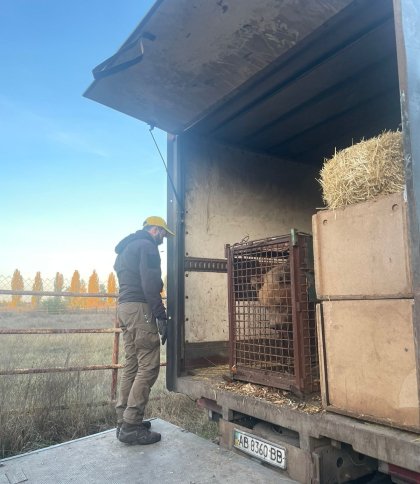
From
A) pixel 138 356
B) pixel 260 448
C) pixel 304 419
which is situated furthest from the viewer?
pixel 138 356

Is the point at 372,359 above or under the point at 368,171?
under

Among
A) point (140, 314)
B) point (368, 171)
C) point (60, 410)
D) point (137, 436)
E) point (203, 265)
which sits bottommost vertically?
point (60, 410)

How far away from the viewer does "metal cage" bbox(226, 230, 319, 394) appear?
288 centimetres

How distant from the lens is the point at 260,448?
276 centimetres

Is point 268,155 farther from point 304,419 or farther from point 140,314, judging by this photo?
point 304,419

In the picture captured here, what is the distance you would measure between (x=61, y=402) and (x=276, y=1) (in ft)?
16.7

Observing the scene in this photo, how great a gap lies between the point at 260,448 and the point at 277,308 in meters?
1.02

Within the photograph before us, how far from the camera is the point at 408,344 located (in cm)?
203

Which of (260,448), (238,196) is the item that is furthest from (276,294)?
(238,196)

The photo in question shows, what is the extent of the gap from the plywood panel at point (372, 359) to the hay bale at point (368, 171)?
61 cm

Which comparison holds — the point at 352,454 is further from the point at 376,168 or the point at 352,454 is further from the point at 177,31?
the point at 177,31

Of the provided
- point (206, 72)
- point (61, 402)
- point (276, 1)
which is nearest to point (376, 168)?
point (276, 1)

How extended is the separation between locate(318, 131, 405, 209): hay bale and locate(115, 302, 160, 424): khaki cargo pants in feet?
6.87

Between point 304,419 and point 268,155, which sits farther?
point 268,155
